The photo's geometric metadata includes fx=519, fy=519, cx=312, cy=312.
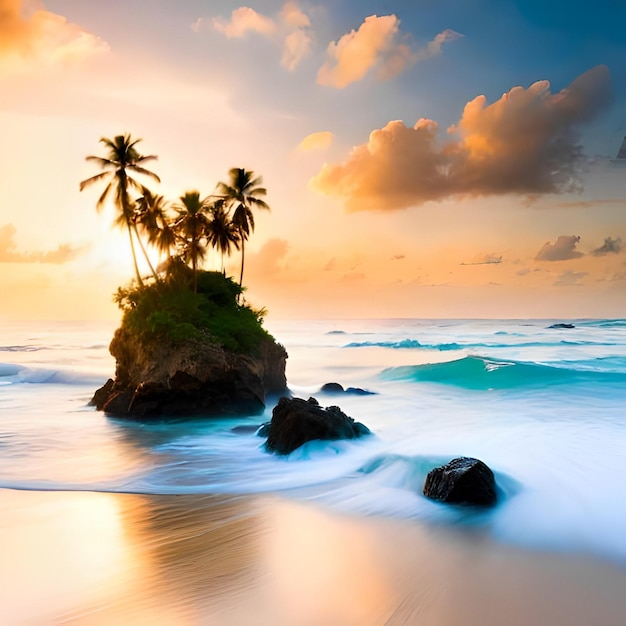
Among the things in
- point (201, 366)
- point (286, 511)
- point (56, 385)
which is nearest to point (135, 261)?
point (201, 366)

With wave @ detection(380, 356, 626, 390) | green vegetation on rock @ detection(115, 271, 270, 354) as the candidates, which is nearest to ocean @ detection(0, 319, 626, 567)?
wave @ detection(380, 356, 626, 390)

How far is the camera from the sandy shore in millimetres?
4910

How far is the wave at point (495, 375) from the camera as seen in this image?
87.8ft

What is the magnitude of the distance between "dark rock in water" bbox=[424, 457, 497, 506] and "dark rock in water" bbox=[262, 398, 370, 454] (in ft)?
12.0

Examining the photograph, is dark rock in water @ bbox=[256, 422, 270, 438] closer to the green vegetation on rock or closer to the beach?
the beach

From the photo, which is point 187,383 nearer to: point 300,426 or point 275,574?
point 300,426

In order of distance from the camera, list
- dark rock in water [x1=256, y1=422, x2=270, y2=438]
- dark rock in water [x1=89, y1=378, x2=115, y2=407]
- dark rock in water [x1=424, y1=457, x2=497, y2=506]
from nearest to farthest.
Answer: dark rock in water [x1=424, y1=457, x2=497, y2=506], dark rock in water [x1=256, y1=422, x2=270, y2=438], dark rock in water [x1=89, y1=378, x2=115, y2=407]

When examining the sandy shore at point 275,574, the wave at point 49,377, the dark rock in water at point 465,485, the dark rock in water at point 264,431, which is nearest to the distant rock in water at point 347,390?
the dark rock in water at point 264,431

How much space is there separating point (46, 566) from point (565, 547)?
→ 640 cm

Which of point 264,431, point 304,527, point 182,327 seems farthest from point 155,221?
point 304,527

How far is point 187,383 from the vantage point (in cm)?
1773

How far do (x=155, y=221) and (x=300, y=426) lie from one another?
16367mm

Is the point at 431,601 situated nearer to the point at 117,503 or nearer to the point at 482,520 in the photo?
the point at 482,520

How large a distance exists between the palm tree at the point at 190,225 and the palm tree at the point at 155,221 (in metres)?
0.47
